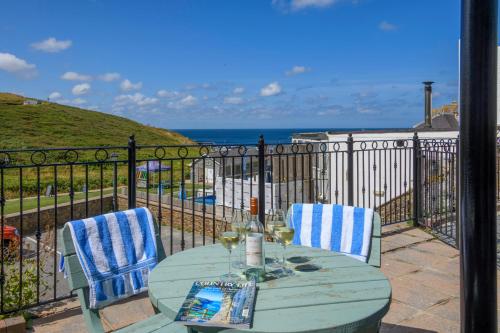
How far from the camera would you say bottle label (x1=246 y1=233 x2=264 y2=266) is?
67.6 inches

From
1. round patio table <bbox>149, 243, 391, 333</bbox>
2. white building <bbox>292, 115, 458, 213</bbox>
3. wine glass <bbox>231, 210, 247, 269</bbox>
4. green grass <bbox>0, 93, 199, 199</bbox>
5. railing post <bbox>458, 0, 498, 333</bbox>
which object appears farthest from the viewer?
green grass <bbox>0, 93, 199, 199</bbox>

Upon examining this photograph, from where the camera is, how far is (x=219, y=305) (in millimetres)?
1422

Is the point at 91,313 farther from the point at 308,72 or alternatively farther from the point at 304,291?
the point at 308,72

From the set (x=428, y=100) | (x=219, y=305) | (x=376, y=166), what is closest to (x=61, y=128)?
(x=428, y=100)

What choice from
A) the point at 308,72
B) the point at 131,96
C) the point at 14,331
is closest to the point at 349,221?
the point at 14,331

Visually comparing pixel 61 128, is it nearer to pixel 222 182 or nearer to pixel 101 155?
pixel 222 182

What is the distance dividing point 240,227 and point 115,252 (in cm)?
68

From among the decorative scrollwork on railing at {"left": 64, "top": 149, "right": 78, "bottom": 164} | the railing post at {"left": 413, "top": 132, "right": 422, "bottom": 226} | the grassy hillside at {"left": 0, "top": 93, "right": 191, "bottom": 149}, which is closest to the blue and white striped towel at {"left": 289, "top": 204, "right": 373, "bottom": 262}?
the decorative scrollwork on railing at {"left": 64, "top": 149, "right": 78, "bottom": 164}

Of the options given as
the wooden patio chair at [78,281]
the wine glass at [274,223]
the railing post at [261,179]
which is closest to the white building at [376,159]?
the railing post at [261,179]

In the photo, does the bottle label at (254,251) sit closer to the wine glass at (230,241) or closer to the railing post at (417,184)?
the wine glass at (230,241)

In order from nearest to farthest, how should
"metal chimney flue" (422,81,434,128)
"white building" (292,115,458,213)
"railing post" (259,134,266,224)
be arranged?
"railing post" (259,134,266,224) → "white building" (292,115,458,213) → "metal chimney flue" (422,81,434,128)

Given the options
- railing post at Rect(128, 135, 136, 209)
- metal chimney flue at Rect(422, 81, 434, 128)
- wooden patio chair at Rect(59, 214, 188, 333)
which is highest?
metal chimney flue at Rect(422, 81, 434, 128)

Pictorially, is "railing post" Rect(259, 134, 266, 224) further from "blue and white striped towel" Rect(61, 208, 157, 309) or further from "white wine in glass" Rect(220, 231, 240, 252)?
"white wine in glass" Rect(220, 231, 240, 252)

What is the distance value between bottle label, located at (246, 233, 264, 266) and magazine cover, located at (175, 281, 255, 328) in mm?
126
